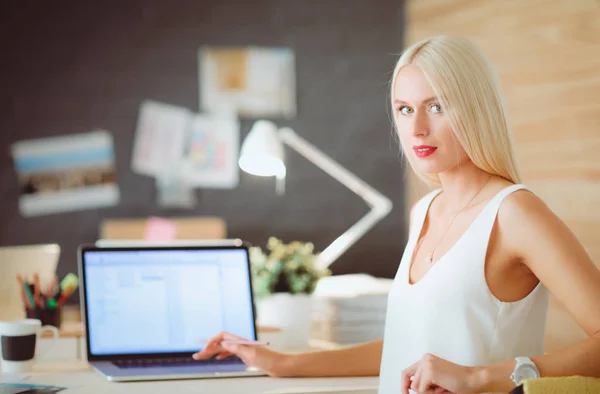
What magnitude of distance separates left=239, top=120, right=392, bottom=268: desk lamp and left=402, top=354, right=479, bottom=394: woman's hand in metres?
1.10

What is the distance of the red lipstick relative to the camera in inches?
51.2

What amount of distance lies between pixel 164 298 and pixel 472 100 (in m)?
0.76

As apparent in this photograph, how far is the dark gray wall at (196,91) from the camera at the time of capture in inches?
130

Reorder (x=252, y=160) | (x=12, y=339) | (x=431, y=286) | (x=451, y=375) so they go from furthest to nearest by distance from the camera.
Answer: (x=252, y=160), (x=12, y=339), (x=431, y=286), (x=451, y=375)

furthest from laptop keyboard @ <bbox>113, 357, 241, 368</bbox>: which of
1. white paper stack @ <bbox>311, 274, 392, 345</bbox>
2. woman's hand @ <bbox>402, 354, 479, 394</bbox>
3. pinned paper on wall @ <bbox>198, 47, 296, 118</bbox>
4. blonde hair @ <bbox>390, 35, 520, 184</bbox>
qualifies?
pinned paper on wall @ <bbox>198, 47, 296, 118</bbox>

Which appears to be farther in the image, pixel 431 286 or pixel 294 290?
pixel 294 290

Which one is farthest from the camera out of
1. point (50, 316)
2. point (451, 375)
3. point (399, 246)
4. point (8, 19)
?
point (399, 246)

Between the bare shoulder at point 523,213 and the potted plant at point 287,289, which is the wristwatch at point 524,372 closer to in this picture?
the bare shoulder at point 523,213

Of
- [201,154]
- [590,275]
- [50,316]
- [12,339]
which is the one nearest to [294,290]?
[50,316]

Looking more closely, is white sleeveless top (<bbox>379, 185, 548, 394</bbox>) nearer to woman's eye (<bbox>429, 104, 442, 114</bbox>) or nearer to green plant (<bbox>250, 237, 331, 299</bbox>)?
woman's eye (<bbox>429, 104, 442, 114</bbox>)

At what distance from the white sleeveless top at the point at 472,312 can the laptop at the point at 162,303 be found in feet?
1.31

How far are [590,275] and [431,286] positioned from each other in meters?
0.25

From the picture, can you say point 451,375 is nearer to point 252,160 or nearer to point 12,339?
point 12,339

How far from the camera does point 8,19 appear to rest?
3279 millimetres
